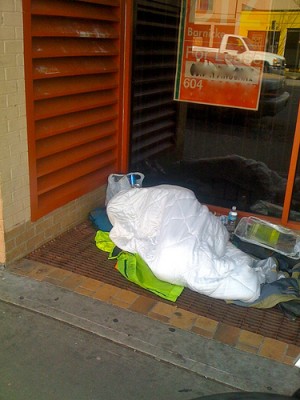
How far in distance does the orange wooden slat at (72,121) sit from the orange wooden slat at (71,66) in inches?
14.9

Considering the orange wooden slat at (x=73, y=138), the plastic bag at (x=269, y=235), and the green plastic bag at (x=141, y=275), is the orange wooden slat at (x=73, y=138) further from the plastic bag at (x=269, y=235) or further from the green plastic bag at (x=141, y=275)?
the plastic bag at (x=269, y=235)

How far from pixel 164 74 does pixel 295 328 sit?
2.66m

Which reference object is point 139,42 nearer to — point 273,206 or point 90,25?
point 90,25

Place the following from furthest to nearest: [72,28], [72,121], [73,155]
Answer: [73,155], [72,121], [72,28]

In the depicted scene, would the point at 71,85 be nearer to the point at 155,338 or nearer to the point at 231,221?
the point at 231,221

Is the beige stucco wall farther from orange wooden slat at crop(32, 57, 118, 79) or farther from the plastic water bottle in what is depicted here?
the plastic water bottle

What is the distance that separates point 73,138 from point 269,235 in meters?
2.01

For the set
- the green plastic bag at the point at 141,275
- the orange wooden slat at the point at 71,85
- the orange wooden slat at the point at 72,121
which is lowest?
the green plastic bag at the point at 141,275

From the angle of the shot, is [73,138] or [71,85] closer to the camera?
[71,85]

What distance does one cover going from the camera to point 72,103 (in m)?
4.04

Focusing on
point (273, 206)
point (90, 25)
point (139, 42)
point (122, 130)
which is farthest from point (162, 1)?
point (273, 206)

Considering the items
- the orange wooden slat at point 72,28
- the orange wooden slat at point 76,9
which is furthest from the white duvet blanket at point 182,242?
the orange wooden slat at point 76,9

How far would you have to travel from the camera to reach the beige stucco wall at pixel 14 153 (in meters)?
3.16

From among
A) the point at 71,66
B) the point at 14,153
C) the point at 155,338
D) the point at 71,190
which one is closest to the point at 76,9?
the point at 71,66
